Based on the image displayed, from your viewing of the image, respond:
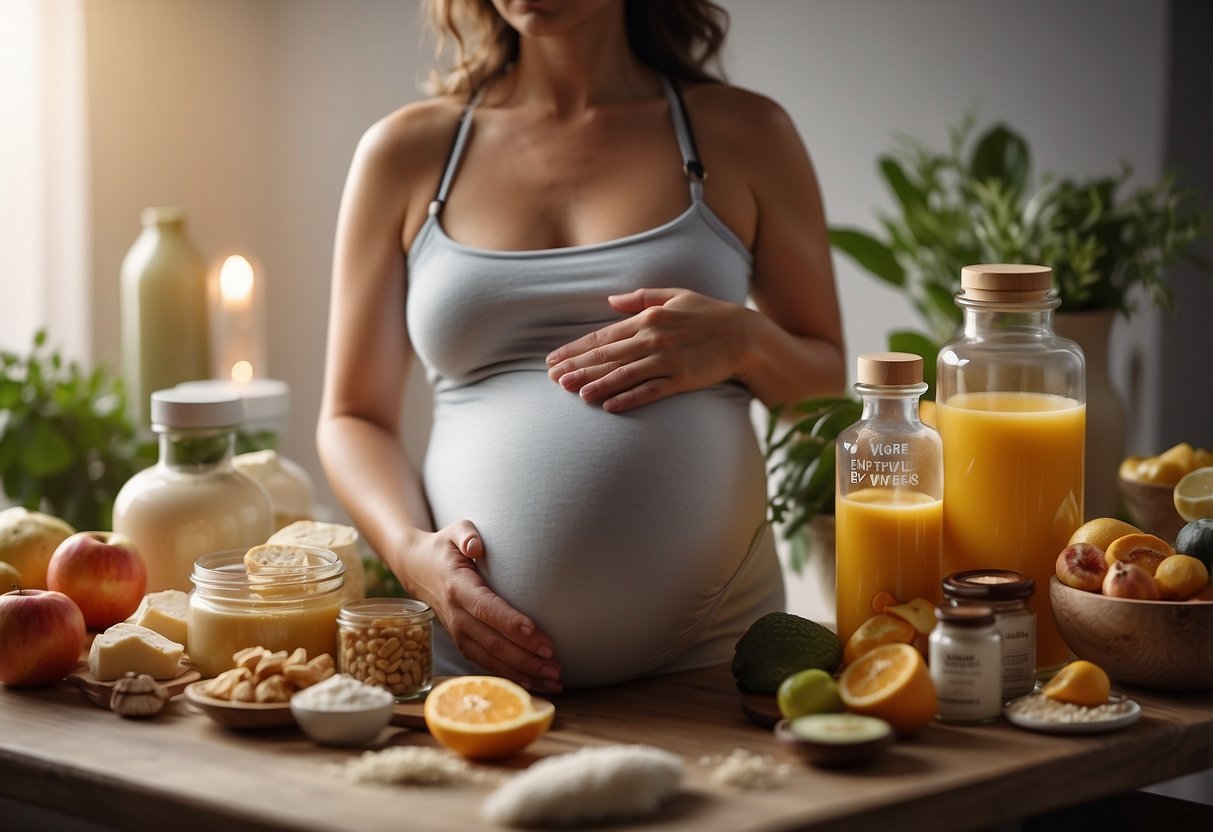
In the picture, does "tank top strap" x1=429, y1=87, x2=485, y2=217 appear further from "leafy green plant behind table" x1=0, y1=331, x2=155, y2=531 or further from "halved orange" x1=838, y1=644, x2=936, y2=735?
"leafy green plant behind table" x1=0, y1=331, x2=155, y2=531

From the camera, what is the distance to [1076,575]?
119 centimetres

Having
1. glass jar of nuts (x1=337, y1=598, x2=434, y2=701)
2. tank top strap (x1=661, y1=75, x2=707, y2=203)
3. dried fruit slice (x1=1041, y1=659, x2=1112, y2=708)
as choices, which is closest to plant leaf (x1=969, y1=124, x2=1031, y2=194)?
tank top strap (x1=661, y1=75, x2=707, y2=203)

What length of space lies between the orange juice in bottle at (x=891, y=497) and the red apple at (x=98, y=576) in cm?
69

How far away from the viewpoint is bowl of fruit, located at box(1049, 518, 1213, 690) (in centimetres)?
116

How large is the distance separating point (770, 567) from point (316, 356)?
5.97 ft

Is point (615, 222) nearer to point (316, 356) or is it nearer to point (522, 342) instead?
point (522, 342)

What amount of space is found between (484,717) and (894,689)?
0.31 meters

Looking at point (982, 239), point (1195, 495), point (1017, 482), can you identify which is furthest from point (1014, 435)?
point (982, 239)

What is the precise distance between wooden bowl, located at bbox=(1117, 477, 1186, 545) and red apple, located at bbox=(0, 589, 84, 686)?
1.07 m

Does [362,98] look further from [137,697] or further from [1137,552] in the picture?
[1137,552]

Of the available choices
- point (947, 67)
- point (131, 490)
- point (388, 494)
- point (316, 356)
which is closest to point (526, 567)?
point (388, 494)

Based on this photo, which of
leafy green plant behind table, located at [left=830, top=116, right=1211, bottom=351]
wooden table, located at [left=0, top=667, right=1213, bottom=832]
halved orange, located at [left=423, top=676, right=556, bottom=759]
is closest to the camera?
wooden table, located at [left=0, top=667, right=1213, bottom=832]

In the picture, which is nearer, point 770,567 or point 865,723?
point 865,723

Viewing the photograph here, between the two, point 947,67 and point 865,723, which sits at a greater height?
point 947,67
